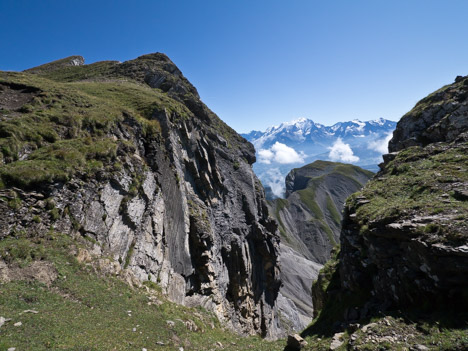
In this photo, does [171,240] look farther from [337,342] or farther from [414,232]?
[414,232]

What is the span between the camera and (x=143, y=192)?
26156mm

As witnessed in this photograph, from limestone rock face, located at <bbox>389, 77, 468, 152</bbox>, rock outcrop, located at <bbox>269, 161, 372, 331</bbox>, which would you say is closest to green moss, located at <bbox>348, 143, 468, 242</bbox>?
limestone rock face, located at <bbox>389, 77, 468, 152</bbox>

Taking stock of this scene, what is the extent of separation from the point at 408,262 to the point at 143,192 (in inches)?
924

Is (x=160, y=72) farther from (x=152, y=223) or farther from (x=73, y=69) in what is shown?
(x=152, y=223)

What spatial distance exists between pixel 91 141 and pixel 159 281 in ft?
51.4

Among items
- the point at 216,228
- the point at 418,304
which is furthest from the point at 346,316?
the point at 216,228

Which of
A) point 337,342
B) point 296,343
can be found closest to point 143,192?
point 296,343

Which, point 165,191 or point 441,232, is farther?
point 165,191

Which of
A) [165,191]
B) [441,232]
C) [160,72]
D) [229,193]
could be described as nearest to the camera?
[441,232]

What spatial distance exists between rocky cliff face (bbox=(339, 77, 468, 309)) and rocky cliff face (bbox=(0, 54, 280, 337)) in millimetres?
18634

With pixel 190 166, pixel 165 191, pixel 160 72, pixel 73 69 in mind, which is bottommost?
pixel 165 191

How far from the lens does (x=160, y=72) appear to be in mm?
62750

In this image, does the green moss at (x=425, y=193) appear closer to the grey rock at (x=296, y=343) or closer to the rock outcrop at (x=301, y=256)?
the grey rock at (x=296, y=343)

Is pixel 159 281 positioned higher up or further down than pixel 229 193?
further down
